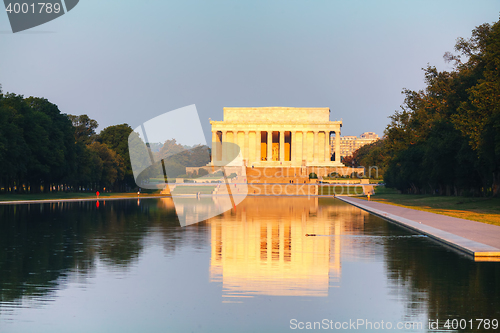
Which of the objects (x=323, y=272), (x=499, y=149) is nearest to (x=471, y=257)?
(x=323, y=272)

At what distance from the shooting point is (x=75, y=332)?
765 cm

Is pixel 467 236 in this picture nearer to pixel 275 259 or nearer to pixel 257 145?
pixel 275 259

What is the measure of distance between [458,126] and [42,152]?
4523 cm

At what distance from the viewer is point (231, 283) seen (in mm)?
11102

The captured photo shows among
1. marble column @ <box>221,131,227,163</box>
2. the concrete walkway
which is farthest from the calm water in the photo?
marble column @ <box>221,131,227,163</box>

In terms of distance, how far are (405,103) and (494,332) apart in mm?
67659

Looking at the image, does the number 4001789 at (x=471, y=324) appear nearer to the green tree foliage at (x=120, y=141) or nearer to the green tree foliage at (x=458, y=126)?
the green tree foliage at (x=458, y=126)

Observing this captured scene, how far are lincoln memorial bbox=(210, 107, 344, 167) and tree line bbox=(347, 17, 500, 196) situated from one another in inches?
1556

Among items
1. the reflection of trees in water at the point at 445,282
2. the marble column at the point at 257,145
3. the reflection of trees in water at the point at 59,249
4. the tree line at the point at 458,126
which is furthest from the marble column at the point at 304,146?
the reflection of trees in water at the point at 445,282

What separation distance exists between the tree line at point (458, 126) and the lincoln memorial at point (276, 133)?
1556 inches

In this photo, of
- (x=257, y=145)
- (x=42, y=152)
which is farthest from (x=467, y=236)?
(x=257, y=145)

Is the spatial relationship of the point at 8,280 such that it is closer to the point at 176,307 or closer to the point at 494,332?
the point at 176,307

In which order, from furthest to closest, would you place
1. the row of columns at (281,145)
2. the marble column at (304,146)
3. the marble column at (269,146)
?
the marble column at (304,146) → the row of columns at (281,145) → the marble column at (269,146)

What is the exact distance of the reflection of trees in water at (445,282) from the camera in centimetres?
897
